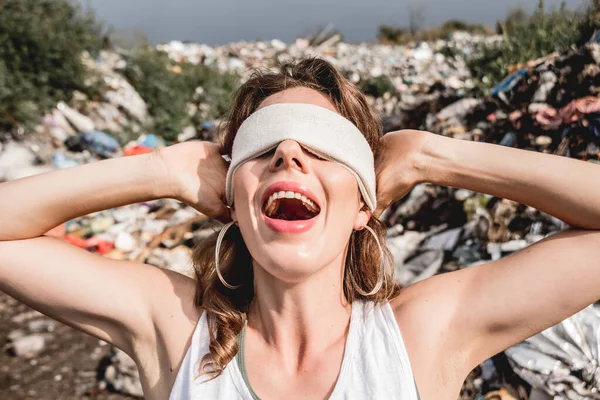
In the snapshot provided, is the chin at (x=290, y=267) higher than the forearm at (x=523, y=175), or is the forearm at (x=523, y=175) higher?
the forearm at (x=523, y=175)

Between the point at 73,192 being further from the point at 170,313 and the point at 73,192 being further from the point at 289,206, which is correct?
the point at 289,206

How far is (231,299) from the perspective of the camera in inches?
71.4

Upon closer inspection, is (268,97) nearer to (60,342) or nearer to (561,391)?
(561,391)

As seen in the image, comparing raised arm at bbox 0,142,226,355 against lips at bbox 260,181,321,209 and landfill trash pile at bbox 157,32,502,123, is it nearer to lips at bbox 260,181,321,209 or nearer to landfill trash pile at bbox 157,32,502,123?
lips at bbox 260,181,321,209

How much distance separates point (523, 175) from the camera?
1646 millimetres

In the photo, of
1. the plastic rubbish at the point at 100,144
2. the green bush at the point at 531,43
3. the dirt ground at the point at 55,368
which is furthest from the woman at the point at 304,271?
the plastic rubbish at the point at 100,144

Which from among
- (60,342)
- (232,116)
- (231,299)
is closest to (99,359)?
(60,342)

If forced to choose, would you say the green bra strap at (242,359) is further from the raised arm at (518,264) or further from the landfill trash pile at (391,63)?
the landfill trash pile at (391,63)

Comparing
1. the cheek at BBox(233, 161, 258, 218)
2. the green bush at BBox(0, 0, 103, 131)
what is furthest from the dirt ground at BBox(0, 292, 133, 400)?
the green bush at BBox(0, 0, 103, 131)

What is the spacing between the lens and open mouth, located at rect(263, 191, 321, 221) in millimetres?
1541

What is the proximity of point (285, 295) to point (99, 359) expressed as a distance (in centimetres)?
258

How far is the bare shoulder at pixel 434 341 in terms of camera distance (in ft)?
5.14

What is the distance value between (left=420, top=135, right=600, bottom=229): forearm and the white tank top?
0.50 metres

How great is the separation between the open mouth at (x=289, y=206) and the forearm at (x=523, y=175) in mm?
421
